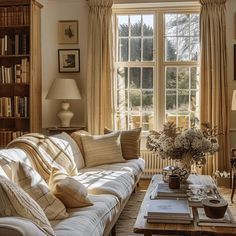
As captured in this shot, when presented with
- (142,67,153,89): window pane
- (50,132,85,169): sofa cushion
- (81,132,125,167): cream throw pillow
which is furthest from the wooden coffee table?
(142,67,153,89): window pane

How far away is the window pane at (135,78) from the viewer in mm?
6016

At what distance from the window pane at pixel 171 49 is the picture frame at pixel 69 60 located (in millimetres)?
1313

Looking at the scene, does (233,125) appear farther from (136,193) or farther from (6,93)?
(6,93)

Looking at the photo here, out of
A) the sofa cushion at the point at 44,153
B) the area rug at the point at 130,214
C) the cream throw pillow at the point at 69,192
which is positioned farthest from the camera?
the area rug at the point at 130,214

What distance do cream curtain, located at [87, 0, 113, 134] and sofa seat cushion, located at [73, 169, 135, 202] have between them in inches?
65.4

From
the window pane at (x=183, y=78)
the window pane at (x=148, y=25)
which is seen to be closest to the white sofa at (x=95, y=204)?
the window pane at (x=183, y=78)

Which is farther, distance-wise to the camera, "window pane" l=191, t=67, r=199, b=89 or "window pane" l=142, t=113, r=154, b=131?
"window pane" l=142, t=113, r=154, b=131

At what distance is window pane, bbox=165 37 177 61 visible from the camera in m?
5.93

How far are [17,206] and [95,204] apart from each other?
1003 mm

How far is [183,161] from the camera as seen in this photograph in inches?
138

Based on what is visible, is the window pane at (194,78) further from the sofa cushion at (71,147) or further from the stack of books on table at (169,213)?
the stack of books on table at (169,213)

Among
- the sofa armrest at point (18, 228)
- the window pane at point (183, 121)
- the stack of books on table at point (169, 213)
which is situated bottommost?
the stack of books on table at point (169, 213)

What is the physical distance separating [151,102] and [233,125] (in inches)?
47.8

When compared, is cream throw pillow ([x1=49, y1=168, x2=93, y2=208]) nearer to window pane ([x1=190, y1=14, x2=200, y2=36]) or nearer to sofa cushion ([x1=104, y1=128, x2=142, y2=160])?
sofa cushion ([x1=104, y1=128, x2=142, y2=160])
